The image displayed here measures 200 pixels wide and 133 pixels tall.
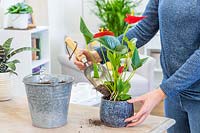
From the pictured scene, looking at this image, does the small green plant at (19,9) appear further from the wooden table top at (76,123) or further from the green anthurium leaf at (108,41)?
the green anthurium leaf at (108,41)

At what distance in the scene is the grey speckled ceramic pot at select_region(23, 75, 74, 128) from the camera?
4.42 feet

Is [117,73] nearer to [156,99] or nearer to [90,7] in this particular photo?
[156,99]

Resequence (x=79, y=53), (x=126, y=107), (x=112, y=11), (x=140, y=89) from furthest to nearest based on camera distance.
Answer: (x=112, y=11)
(x=140, y=89)
(x=79, y=53)
(x=126, y=107)

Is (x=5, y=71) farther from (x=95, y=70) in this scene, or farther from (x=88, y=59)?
(x=95, y=70)

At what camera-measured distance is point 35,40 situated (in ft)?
13.2

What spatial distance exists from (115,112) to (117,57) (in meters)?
0.19

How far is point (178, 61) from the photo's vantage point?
158 centimetres

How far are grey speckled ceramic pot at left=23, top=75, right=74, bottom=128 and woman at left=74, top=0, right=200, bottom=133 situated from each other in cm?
23

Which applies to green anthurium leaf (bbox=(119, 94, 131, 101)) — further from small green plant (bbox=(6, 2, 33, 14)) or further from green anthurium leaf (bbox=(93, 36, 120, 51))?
small green plant (bbox=(6, 2, 33, 14))

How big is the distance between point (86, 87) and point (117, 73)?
87.3 inches

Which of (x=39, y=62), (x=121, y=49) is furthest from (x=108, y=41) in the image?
(x=39, y=62)

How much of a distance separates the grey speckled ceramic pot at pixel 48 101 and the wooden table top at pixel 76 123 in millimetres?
28

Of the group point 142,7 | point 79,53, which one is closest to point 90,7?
point 142,7

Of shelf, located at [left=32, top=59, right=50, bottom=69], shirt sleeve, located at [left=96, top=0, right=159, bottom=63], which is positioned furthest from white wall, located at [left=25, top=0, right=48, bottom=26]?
shirt sleeve, located at [left=96, top=0, right=159, bottom=63]
